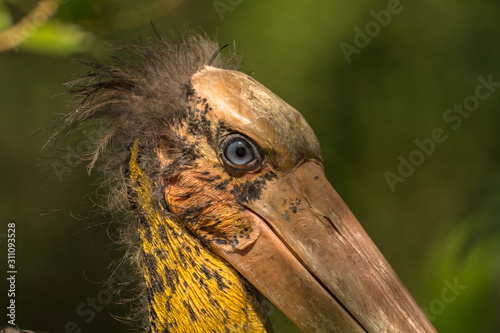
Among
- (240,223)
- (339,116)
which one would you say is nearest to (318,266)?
(240,223)

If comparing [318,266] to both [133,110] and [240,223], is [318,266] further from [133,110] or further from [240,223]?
[133,110]

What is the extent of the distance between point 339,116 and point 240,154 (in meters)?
2.27

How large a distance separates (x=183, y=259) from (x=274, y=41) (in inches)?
89.0

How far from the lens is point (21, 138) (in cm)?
371

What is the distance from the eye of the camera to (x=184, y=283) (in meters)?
1.88

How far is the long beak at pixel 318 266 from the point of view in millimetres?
1729

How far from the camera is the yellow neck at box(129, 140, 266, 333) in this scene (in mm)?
1836

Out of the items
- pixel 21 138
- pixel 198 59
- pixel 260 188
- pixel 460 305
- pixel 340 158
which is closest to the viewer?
pixel 260 188

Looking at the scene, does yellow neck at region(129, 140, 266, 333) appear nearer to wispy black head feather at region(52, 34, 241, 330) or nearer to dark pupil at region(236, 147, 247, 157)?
wispy black head feather at region(52, 34, 241, 330)

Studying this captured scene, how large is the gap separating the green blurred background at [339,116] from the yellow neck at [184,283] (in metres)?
1.57

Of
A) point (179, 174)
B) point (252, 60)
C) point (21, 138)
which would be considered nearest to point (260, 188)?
point (179, 174)

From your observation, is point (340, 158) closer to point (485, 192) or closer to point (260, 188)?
point (485, 192)

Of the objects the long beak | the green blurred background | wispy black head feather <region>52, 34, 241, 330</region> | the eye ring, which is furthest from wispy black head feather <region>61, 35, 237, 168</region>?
the green blurred background

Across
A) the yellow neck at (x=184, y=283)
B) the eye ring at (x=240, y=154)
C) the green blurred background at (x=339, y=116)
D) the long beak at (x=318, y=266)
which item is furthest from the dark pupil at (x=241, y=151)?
the green blurred background at (x=339, y=116)
